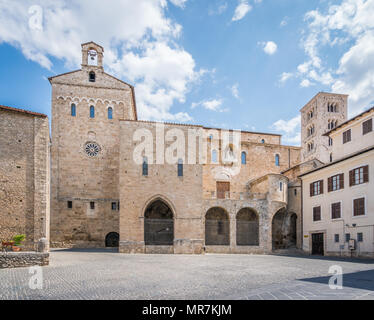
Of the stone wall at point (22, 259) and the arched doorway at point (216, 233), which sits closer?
the stone wall at point (22, 259)

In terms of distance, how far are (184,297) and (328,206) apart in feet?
70.7

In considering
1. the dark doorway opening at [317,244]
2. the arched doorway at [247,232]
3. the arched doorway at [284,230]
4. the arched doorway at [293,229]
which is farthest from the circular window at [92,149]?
the dark doorway opening at [317,244]

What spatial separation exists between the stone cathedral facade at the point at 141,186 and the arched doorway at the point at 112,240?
3.7 inches

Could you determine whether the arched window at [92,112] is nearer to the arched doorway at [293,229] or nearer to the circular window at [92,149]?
the circular window at [92,149]

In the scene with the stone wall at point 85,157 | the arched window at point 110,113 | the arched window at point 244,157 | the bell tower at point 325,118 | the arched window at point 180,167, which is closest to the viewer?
the arched window at point 180,167

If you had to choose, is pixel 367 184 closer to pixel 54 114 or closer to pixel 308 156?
pixel 54 114

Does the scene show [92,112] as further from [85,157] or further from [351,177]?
[351,177]

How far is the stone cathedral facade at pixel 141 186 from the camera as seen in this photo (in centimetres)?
2459

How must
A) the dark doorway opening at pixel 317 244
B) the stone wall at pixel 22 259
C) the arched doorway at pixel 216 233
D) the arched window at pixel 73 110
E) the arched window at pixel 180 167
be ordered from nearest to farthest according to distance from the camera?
the stone wall at pixel 22 259
the dark doorway opening at pixel 317 244
the arched window at pixel 180 167
the arched window at pixel 73 110
the arched doorway at pixel 216 233

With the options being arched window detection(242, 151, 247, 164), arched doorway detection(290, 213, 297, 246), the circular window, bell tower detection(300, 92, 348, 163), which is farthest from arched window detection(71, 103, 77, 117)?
bell tower detection(300, 92, 348, 163)

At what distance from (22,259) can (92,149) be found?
58.7 ft

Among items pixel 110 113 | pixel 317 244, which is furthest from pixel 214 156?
pixel 317 244

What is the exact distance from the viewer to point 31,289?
7.96 metres

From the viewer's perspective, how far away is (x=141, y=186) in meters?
24.5
